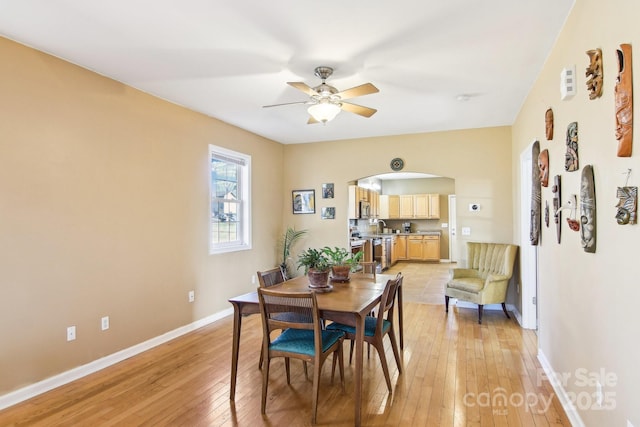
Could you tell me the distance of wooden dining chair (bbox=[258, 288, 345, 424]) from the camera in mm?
2334

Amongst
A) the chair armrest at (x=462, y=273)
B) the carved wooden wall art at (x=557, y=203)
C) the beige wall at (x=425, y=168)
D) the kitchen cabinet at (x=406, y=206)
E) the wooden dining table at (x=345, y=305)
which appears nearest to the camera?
the wooden dining table at (x=345, y=305)

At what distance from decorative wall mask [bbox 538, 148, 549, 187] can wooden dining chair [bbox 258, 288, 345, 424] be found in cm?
209

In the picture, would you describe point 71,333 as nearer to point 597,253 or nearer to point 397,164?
point 597,253

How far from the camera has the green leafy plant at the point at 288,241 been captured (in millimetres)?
6211

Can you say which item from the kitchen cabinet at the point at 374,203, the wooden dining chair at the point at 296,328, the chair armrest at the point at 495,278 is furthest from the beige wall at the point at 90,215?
the kitchen cabinet at the point at 374,203

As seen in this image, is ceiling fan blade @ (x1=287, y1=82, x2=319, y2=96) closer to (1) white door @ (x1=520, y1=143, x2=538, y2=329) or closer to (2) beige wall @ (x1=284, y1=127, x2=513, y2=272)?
(1) white door @ (x1=520, y1=143, x2=538, y2=329)

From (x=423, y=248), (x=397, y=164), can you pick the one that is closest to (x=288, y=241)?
(x=397, y=164)

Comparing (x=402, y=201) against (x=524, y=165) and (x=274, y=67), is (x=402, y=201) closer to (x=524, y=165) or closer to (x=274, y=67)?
(x=524, y=165)

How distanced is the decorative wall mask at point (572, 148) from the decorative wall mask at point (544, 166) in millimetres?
664

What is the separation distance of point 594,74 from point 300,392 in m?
2.72

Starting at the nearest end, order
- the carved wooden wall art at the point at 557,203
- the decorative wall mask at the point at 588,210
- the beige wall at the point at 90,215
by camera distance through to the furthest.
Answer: the decorative wall mask at the point at 588,210 < the carved wooden wall art at the point at 557,203 < the beige wall at the point at 90,215

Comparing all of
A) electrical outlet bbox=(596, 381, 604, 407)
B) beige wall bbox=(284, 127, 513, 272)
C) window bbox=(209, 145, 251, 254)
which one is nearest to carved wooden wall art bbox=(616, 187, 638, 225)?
electrical outlet bbox=(596, 381, 604, 407)

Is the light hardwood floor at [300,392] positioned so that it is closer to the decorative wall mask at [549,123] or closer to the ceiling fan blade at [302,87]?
the decorative wall mask at [549,123]

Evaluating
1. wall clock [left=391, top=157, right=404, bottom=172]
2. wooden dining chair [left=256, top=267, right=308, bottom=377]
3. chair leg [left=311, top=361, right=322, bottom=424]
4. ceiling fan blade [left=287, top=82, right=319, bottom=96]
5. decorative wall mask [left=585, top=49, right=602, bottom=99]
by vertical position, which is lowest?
chair leg [left=311, top=361, right=322, bottom=424]
